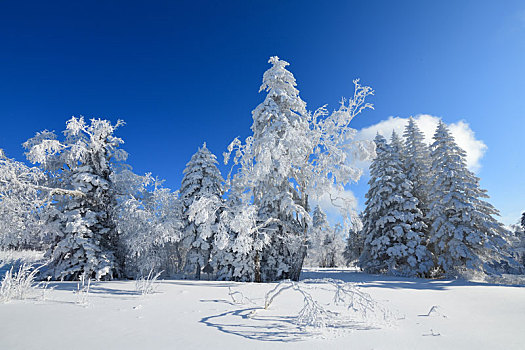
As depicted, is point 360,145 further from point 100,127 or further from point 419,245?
point 100,127

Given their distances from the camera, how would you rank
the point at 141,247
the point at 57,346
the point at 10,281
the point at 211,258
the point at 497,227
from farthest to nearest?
1. the point at 211,258
2. the point at 497,227
3. the point at 141,247
4. the point at 10,281
5. the point at 57,346

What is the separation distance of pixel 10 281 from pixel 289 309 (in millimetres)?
5831

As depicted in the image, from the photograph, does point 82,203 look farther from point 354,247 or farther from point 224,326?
point 354,247

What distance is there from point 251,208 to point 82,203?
887 cm

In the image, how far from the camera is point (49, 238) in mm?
13422

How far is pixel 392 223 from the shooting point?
17.3 m

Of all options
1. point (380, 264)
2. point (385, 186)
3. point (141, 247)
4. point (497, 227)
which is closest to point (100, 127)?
point (141, 247)

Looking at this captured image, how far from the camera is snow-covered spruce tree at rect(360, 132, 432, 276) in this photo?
15.7 meters

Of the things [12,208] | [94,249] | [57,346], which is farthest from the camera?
[94,249]

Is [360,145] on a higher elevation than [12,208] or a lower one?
higher

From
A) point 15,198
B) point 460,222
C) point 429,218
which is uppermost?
point 15,198

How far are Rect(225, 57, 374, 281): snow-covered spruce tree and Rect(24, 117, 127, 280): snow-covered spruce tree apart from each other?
23.5ft

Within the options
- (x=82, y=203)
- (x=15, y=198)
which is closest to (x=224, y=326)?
(x=15, y=198)

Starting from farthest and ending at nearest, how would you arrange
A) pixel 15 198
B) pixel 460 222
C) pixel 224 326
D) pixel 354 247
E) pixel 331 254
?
pixel 331 254 < pixel 354 247 < pixel 460 222 < pixel 15 198 < pixel 224 326
